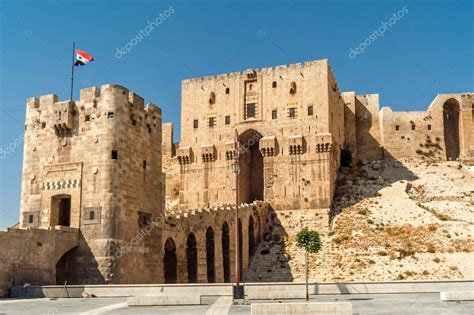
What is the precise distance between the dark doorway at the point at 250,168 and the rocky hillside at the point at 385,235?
680 cm

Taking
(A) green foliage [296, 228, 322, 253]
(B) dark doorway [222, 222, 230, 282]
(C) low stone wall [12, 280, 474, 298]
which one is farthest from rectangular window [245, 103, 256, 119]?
(C) low stone wall [12, 280, 474, 298]

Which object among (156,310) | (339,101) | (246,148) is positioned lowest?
(156,310)

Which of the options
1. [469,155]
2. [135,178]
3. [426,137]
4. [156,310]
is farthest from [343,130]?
[156,310]

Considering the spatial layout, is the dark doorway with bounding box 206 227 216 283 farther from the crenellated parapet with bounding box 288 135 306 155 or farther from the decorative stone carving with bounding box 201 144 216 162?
the decorative stone carving with bounding box 201 144 216 162

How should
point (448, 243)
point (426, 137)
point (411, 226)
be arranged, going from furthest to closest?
point (426, 137)
point (411, 226)
point (448, 243)

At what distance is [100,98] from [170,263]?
10479 mm

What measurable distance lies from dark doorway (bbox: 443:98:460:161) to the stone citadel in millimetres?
155

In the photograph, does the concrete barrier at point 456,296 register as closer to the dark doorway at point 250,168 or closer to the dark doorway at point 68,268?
the dark doorway at point 68,268

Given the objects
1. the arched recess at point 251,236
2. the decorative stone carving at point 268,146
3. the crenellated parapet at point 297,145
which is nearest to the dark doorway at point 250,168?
the decorative stone carving at point 268,146

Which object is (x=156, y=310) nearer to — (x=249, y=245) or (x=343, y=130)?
(x=249, y=245)

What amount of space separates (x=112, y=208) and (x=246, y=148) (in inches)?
1056

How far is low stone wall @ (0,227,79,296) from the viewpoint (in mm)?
24547

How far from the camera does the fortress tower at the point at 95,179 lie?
2848cm

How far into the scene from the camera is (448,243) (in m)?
40.4
